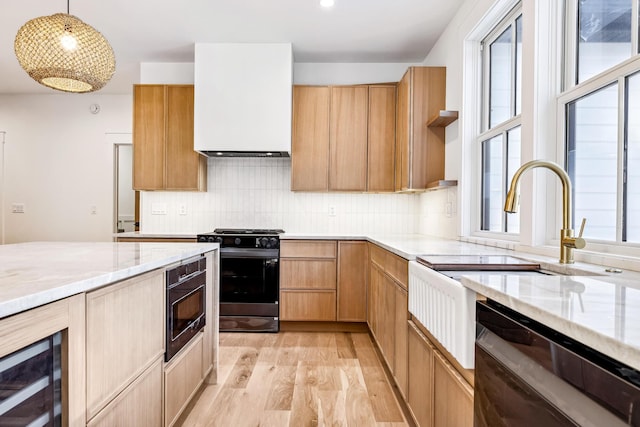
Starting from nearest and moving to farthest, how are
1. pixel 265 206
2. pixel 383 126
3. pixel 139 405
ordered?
1. pixel 139 405
2. pixel 383 126
3. pixel 265 206

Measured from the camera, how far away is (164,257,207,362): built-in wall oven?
161 cm

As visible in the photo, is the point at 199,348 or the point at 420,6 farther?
the point at 420,6

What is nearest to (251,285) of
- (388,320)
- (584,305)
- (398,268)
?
(388,320)

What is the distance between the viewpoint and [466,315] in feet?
3.44

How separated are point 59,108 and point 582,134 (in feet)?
19.0

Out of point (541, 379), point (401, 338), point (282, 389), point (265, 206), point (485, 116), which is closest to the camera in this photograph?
point (541, 379)

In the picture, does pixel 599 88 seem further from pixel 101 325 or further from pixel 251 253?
pixel 251 253

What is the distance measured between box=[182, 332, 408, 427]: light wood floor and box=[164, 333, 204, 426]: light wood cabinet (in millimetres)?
184

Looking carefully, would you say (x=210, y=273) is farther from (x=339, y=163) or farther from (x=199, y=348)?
(x=339, y=163)

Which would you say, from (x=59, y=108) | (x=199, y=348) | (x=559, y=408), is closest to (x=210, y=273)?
(x=199, y=348)

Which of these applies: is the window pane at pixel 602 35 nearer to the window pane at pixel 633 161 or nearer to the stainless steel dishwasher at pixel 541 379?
the window pane at pixel 633 161

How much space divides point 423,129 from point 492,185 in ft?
2.67

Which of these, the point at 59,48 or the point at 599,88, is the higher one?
the point at 59,48

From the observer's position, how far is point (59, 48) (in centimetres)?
173
